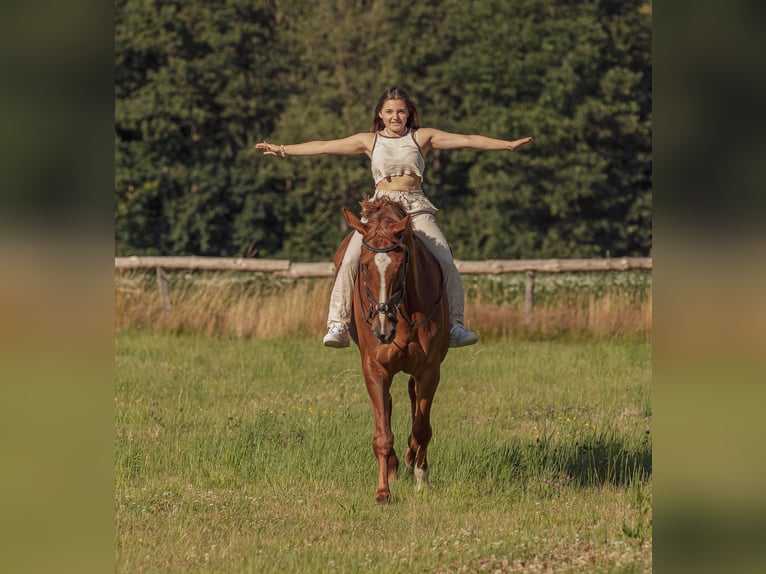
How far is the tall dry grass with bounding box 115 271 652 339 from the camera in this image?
A: 19391 mm

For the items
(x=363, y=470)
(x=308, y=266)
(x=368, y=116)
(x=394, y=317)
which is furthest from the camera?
(x=368, y=116)

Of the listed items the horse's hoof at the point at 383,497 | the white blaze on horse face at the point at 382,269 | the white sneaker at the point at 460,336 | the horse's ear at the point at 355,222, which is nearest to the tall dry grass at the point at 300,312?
the white sneaker at the point at 460,336

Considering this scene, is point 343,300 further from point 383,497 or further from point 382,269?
point 383,497

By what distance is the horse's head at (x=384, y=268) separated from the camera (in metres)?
7.49

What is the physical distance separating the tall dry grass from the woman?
1031cm

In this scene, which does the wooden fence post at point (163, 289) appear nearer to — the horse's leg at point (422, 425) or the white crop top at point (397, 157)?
the horse's leg at point (422, 425)

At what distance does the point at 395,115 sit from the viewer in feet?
28.9

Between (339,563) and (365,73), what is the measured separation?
33.9m

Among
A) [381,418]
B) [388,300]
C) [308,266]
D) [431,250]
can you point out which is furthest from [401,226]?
[308,266]

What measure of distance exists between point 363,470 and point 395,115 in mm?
2908

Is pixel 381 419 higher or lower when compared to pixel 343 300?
lower
